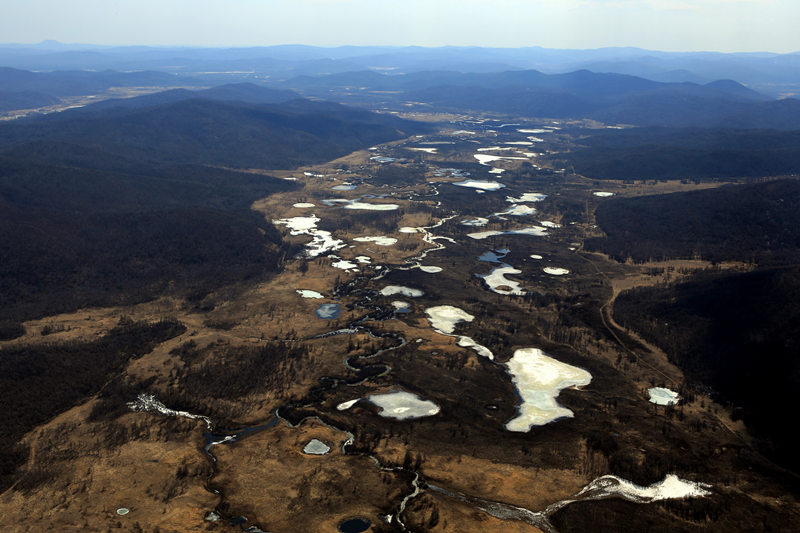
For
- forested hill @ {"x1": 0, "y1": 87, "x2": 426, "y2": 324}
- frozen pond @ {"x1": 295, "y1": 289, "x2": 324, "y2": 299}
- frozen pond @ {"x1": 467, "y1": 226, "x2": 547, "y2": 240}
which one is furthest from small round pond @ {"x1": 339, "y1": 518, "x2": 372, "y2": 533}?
frozen pond @ {"x1": 467, "y1": 226, "x2": 547, "y2": 240}

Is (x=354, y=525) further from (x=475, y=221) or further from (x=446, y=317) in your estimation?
(x=475, y=221)

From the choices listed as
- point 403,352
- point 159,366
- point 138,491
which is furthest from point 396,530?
point 159,366

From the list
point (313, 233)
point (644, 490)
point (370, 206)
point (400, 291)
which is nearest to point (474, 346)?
point (400, 291)

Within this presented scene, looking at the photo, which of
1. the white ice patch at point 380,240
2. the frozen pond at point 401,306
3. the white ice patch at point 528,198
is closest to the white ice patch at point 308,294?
the frozen pond at point 401,306

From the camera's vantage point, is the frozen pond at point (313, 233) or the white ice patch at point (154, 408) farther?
the frozen pond at point (313, 233)

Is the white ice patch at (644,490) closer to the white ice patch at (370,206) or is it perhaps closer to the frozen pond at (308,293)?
the frozen pond at (308,293)

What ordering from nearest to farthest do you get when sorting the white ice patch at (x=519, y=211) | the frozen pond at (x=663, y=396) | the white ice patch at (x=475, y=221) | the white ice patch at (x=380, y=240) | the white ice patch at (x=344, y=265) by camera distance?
1. the frozen pond at (x=663, y=396)
2. the white ice patch at (x=344, y=265)
3. the white ice patch at (x=380, y=240)
4. the white ice patch at (x=475, y=221)
5. the white ice patch at (x=519, y=211)

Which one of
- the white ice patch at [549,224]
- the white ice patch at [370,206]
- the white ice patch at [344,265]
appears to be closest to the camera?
the white ice patch at [344,265]

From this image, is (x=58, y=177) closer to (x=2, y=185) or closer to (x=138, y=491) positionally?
(x=2, y=185)

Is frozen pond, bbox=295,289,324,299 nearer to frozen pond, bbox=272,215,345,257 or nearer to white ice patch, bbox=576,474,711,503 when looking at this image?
frozen pond, bbox=272,215,345,257
